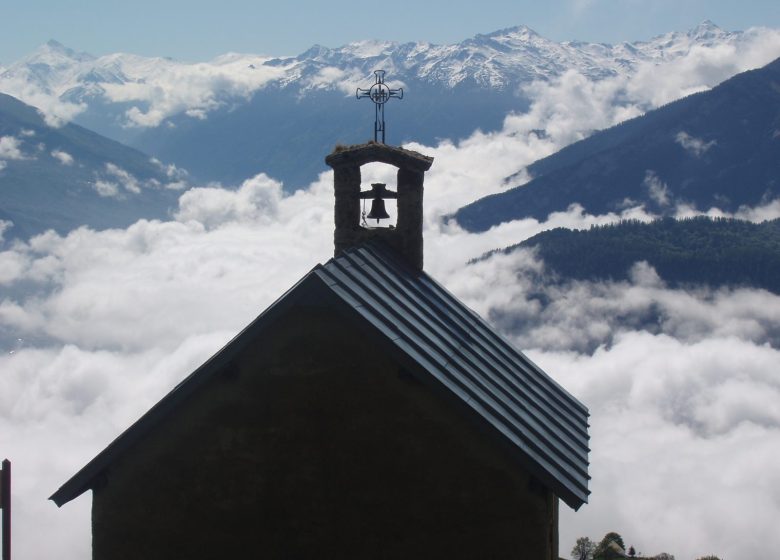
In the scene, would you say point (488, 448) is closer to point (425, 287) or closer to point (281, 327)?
point (281, 327)

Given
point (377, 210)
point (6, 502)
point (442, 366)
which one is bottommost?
point (6, 502)

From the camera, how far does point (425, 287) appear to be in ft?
57.3

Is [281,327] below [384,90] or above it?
below

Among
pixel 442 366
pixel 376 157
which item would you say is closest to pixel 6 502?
pixel 442 366

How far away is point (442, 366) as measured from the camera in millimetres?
13477

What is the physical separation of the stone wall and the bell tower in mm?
5251

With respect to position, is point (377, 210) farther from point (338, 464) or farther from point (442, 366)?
point (338, 464)

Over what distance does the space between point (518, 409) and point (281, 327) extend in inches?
154

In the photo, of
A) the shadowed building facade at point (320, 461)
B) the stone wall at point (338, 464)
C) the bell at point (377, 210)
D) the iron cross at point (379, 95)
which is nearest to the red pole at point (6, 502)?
the shadowed building facade at point (320, 461)

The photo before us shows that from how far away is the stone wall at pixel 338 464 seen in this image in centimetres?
1277

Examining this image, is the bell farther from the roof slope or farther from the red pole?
the red pole

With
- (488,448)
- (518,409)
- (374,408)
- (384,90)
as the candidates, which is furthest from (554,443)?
(384,90)

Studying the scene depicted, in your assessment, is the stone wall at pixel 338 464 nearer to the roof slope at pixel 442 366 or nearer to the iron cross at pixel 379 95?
the roof slope at pixel 442 366

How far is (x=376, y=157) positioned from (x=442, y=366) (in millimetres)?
5325
